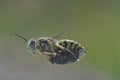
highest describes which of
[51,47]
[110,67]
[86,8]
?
[86,8]

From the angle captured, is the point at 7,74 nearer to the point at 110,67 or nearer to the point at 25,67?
the point at 25,67

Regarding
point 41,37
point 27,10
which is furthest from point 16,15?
point 41,37

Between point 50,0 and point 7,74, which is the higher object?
point 50,0
